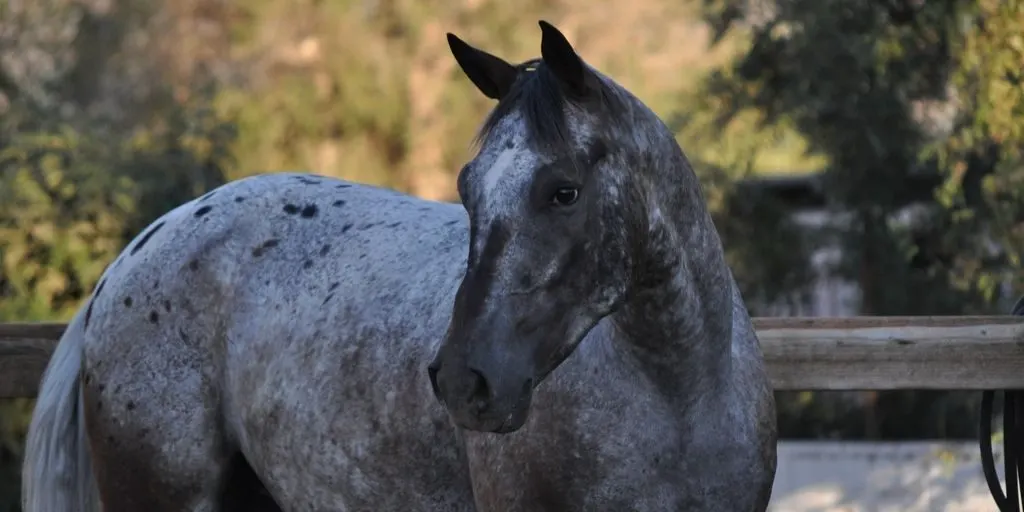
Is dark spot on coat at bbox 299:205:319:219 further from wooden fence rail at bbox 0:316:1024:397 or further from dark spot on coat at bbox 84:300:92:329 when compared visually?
wooden fence rail at bbox 0:316:1024:397

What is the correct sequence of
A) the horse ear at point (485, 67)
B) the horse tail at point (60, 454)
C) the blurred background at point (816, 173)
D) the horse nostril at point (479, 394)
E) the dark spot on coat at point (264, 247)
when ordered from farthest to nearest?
the blurred background at point (816, 173) < the horse tail at point (60, 454) < the dark spot on coat at point (264, 247) < the horse ear at point (485, 67) < the horse nostril at point (479, 394)

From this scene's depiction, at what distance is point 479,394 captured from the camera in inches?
92.0

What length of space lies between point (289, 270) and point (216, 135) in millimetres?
4366

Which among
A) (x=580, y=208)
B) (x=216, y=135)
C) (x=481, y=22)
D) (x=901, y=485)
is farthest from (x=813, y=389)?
(x=481, y=22)

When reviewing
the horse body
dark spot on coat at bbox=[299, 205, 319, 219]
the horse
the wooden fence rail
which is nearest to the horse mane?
the horse

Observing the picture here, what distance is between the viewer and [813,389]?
13.1 feet

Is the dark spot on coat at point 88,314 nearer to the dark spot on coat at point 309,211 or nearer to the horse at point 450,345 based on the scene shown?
the horse at point 450,345

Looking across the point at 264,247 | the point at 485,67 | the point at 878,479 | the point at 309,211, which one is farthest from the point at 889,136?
the point at 485,67

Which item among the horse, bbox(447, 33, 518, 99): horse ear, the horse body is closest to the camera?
the horse

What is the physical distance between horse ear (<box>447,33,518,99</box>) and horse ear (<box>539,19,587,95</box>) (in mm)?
129

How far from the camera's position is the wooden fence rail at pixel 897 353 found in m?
3.85

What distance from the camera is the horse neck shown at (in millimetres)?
2662

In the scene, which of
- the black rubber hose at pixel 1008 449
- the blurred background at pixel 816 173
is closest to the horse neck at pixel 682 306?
the black rubber hose at pixel 1008 449

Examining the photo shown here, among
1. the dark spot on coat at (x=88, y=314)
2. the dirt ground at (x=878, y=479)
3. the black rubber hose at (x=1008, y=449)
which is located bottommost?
the dirt ground at (x=878, y=479)
